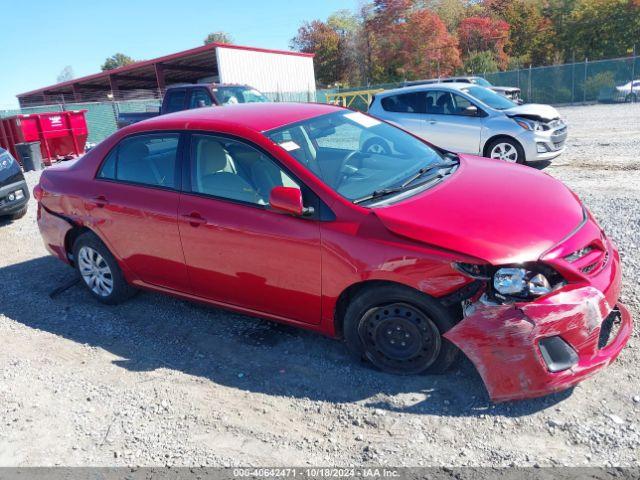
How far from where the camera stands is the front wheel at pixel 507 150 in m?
9.31

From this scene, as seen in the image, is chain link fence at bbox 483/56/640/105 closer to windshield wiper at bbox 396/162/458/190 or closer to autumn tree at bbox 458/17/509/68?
autumn tree at bbox 458/17/509/68

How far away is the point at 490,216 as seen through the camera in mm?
3168

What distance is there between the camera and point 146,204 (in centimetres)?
424

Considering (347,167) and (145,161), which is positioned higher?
(145,161)

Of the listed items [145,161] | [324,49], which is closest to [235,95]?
[145,161]

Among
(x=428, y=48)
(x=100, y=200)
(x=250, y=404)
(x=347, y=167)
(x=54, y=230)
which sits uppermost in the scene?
(x=428, y=48)

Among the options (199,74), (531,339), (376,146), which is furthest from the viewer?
(199,74)

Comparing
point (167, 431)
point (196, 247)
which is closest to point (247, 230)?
point (196, 247)

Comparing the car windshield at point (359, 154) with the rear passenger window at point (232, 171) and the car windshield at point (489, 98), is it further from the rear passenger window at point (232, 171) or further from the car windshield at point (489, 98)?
the car windshield at point (489, 98)

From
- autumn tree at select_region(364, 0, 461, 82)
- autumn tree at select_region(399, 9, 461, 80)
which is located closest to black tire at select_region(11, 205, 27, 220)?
autumn tree at select_region(399, 9, 461, 80)

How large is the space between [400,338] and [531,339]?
31.5 inches

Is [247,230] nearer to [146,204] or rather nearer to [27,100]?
[146,204]

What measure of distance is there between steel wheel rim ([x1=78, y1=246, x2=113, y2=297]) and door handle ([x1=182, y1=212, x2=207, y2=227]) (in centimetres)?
131

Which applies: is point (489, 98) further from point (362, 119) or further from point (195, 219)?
point (195, 219)
